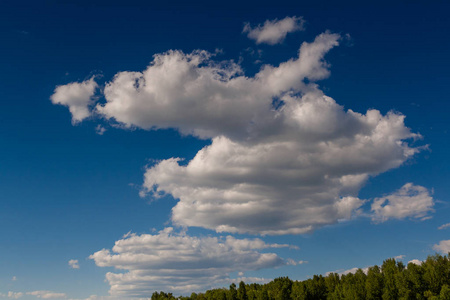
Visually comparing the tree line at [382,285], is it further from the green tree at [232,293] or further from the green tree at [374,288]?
the green tree at [232,293]

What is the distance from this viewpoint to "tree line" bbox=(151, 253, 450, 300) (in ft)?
414

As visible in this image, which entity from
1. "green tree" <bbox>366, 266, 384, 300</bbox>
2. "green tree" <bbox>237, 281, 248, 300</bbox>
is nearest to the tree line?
"green tree" <bbox>366, 266, 384, 300</bbox>

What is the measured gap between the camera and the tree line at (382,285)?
126 m

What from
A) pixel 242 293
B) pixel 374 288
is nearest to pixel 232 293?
pixel 242 293

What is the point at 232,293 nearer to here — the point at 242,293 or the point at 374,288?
the point at 242,293

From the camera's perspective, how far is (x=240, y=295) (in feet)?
603

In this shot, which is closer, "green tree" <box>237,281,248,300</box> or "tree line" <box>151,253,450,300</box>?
"tree line" <box>151,253,450,300</box>

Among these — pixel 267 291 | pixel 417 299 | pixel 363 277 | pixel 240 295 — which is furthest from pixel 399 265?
pixel 240 295

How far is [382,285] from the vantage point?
5325 inches

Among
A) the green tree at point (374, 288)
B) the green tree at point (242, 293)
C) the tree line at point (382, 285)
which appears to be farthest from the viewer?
the green tree at point (242, 293)

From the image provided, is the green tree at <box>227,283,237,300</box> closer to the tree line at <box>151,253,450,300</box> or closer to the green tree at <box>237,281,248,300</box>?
the green tree at <box>237,281,248,300</box>

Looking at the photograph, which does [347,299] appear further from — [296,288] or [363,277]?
[296,288]

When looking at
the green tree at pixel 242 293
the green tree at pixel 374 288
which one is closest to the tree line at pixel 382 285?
the green tree at pixel 374 288

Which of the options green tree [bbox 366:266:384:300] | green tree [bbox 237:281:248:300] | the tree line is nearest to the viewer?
the tree line
